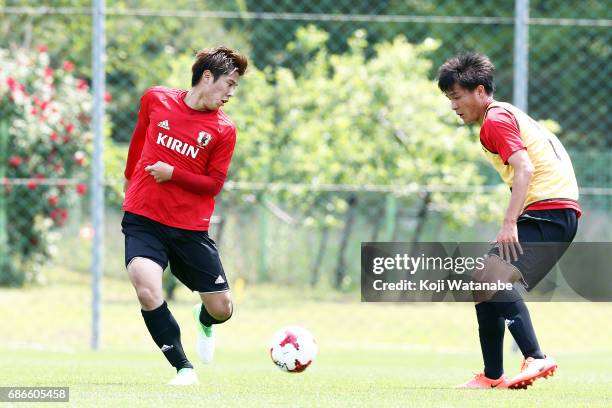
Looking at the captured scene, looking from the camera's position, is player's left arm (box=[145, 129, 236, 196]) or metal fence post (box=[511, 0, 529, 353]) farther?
metal fence post (box=[511, 0, 529, 353])

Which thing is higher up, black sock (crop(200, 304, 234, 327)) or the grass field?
black sock (crop(200, 304, 234, 327))

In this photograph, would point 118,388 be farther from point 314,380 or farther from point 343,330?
point 343,330

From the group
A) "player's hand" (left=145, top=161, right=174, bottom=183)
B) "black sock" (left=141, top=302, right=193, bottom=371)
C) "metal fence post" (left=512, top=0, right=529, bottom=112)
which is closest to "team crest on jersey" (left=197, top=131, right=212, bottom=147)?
"player's hand" (left=145, top=161, right=174, bottom=183)

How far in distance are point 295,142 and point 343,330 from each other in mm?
2431

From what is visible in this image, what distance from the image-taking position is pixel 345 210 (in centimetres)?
1477

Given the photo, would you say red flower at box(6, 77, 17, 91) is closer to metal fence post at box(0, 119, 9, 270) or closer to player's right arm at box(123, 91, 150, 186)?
metal fence post at box(0, 119, 9, 270)

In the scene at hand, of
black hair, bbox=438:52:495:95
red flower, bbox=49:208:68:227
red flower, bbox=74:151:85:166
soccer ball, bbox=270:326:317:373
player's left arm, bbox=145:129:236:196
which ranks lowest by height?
soccer ball, bbox=270:326:317:373

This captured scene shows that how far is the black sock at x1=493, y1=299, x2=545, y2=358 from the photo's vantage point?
6109 mm

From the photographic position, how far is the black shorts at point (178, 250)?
6300 mm

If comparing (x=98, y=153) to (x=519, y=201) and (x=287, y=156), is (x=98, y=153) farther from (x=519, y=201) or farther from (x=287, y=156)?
(x=519, y=201)

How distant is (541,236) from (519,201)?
1.12 feet

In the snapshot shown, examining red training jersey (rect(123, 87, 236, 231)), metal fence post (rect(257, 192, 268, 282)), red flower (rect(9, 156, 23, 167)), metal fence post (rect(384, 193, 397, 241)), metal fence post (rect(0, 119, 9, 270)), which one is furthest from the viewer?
metal fence post (rect(384, 193, 397, 241))

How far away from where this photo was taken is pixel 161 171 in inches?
243

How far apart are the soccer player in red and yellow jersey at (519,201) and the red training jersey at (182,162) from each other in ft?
4.17
